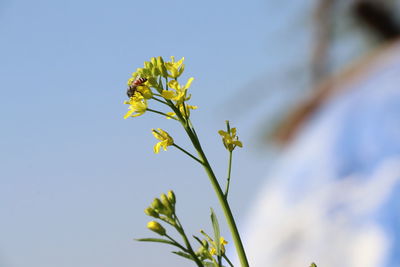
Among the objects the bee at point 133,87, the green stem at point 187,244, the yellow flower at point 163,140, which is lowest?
the green stem at point 187,244

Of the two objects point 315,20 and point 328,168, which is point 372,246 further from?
point 315,20

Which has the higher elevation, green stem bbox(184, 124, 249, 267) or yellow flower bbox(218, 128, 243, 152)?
yellow flower bbox(218, 128, 243, 152)

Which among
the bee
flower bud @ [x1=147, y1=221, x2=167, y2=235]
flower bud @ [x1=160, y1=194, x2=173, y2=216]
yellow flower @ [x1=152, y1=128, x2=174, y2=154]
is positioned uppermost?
the bee

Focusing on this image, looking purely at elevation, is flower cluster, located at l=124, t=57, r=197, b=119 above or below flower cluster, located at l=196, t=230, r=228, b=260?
above

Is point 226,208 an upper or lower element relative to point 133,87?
lower

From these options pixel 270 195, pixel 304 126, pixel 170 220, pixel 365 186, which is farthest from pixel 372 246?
pixel 170 220

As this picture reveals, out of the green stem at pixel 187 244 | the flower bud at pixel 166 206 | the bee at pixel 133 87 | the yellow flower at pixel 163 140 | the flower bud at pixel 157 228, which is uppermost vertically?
the bee at pixel 133 87

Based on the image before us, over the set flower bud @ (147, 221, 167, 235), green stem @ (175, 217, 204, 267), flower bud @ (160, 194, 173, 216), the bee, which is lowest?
green stem @ (175, 217, 204, 267)

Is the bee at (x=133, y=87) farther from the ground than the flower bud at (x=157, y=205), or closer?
farther from the ground
